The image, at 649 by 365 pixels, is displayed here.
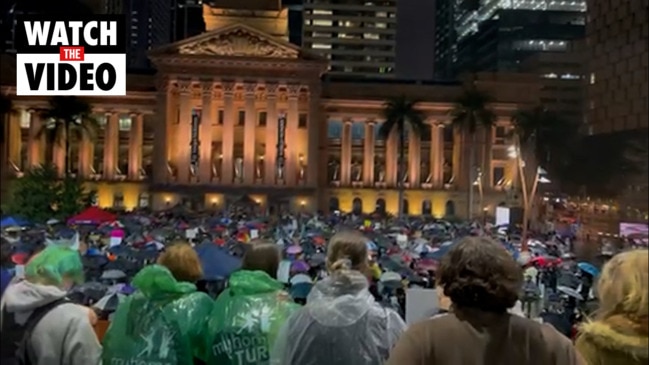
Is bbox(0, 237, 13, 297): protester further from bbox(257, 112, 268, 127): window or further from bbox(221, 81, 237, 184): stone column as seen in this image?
bbox(257, 112, 268, 127): window

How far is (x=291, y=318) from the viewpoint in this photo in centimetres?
227

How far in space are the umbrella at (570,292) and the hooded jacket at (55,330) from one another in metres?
3.87

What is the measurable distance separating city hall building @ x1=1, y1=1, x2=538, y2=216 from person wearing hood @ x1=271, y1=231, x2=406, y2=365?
324 centimetres

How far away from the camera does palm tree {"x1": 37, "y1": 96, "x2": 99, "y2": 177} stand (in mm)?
4406

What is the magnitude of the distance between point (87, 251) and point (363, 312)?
14.4ft

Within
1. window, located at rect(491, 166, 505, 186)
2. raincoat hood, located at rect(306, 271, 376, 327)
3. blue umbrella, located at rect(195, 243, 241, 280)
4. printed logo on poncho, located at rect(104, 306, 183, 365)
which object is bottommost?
blue umbrella, located at rect(195, 243, 241, 280)

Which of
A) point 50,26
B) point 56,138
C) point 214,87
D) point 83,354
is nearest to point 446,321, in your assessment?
point 83,354

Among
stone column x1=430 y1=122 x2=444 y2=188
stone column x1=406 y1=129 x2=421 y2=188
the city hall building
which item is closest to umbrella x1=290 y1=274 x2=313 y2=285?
the city hall building

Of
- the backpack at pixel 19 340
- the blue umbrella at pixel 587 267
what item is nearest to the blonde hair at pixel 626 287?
the backpack at pixel 19 340

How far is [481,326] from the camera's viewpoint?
1.51 meters

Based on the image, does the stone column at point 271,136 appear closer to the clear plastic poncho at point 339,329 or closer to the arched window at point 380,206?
the arched window at point 380,206

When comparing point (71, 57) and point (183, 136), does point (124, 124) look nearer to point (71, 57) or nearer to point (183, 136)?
point (183, 136)

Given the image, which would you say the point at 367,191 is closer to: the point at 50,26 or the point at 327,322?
the point at 50,26

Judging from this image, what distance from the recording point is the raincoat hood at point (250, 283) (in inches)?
93.9
